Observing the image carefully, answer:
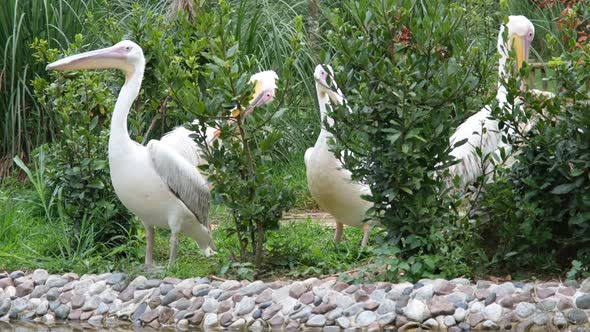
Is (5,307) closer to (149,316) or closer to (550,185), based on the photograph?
(149,316)

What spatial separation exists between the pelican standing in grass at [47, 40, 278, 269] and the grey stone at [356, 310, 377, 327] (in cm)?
174

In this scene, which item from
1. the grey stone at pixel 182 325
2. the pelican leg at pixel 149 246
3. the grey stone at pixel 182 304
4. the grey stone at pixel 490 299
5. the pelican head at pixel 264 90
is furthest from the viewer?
the pelican head at pixel 264 90

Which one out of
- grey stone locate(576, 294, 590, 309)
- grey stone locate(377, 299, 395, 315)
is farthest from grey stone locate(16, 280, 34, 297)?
grey stone locate(576, 294, 590, 309)

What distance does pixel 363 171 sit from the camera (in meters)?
6.24

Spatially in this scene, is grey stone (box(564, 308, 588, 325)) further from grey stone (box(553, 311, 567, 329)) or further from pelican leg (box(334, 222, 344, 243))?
pelican leg (box(334, 222, 344, 243))

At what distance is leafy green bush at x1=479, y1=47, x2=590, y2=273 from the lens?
5.91 meters

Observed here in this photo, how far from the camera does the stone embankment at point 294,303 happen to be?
5535mm

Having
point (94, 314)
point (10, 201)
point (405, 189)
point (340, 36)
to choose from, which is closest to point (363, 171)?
point (405, 189)

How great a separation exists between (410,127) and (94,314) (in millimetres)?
2335

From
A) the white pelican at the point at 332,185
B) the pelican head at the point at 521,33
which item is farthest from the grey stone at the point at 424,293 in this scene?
the pelican head at the point at 521,33

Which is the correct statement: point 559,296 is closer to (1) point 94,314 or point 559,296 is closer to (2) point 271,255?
(2) point 271,255

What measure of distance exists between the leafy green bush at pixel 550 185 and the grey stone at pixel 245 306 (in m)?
1.52

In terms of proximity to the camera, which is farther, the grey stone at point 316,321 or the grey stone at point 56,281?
the grey stone at point 56,281

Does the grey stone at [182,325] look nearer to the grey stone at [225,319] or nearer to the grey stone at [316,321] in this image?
the grey stone at [225,319]
